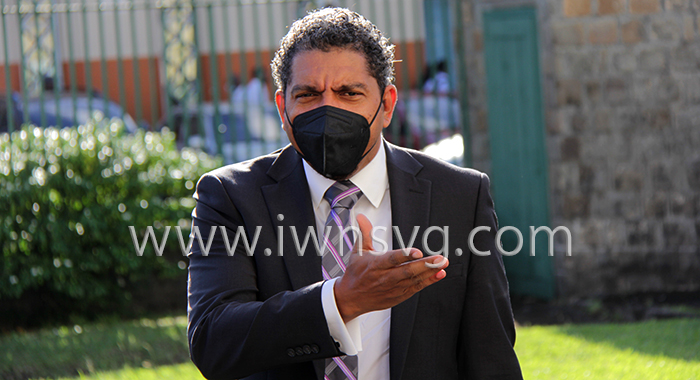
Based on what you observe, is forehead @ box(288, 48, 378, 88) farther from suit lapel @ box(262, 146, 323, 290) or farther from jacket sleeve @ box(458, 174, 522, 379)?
jacket sleeve @ box(458, 174, 522, 379)

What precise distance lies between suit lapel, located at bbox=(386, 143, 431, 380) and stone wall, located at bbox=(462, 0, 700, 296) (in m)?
4.84

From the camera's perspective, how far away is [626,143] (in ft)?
22.3

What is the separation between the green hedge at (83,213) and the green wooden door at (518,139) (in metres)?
2.83

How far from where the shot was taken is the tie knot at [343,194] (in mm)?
2148

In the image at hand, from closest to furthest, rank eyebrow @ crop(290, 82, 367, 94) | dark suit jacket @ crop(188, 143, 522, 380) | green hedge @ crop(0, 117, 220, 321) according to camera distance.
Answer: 1. dark suit jacket @ crop(188, 143, 522, 380)
2. eyebrow @ crop(290, 82, 367, 94)
3. green hedge @ crop(0, 117, 220, 321)

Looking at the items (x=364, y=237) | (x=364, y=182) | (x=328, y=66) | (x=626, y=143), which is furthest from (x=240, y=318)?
(x=626, y=143)

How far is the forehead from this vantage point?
2018mm

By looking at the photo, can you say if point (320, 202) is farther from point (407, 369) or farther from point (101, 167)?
point (101, 167)

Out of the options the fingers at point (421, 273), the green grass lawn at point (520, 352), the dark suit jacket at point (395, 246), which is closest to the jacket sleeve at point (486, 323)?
the dark suit jacket at point (395, 246)

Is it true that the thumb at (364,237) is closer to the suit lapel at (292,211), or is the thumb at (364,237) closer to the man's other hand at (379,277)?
the man's other hand at (379,277)

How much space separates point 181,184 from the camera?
647cm

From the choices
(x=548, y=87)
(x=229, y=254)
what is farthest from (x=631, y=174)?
(x=229, y=254)

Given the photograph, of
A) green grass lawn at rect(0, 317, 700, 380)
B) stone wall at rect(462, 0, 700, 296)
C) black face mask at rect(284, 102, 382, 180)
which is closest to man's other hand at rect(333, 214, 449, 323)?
black face mask at rect(284, 102, 382, 180)

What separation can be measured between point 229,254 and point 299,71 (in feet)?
1.72
